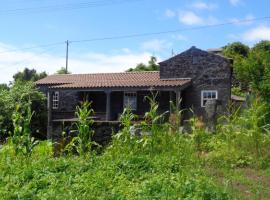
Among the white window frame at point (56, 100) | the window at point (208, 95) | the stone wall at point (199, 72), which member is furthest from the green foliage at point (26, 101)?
the window at point (208, 95)

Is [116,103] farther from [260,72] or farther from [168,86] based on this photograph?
[260,72]

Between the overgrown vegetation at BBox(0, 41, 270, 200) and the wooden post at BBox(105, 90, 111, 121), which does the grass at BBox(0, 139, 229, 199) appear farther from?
the wooden post at BBox(105, 90, 111, 121)

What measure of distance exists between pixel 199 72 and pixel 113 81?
569 centimetres

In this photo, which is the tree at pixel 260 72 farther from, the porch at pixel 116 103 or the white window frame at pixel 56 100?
the white window frame at pixel 56 100

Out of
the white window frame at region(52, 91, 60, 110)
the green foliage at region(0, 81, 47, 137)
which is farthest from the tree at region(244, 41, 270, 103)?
the white window frame at region(52, 91, 60, 110)

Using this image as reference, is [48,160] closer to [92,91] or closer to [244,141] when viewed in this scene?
[244,141]

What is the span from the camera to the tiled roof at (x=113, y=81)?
26.0 meters

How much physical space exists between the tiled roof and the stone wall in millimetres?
639

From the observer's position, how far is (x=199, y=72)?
2645 cm

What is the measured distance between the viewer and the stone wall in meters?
25.8

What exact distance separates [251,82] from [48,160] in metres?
13.4

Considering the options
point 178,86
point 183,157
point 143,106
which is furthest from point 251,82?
point 183,157

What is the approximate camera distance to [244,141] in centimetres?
840

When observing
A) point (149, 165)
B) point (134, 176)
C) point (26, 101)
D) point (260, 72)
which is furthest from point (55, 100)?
point (134, 176)
